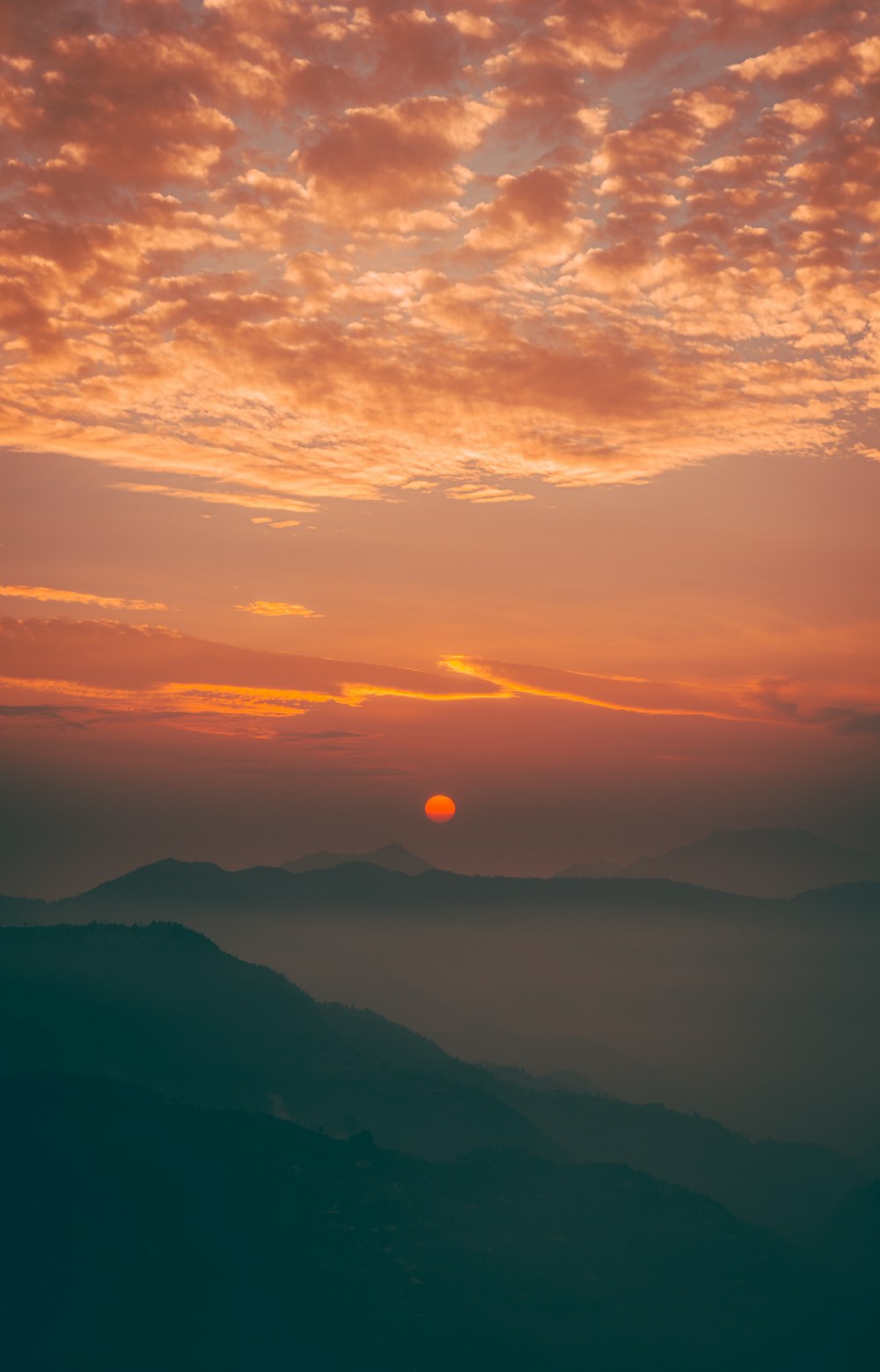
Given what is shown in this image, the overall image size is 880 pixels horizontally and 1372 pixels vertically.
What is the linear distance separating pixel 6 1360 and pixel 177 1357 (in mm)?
33460

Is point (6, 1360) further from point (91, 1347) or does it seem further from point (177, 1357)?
point (177, 1357)

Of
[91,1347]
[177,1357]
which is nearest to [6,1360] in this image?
[91,1347]

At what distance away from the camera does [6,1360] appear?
622 feet

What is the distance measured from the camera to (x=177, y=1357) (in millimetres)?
196500

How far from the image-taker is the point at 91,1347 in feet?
641

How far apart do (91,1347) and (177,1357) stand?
17.8 metres
